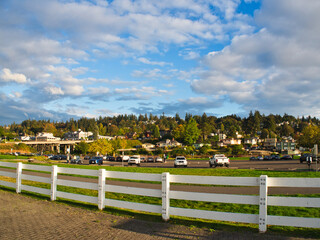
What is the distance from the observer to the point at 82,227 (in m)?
6.61

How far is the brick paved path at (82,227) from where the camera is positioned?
5.86 meters

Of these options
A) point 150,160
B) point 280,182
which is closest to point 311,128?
point 150,160

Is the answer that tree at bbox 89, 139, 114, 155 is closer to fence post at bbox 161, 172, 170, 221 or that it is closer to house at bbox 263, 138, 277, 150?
fence post at bbox 161, 172, 170, 221

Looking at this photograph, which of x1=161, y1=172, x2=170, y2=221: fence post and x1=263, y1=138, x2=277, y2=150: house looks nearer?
x1=161, y1=172, x2=170, y2=221: fence post

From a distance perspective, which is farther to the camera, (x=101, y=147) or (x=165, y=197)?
(x=101, y=147)

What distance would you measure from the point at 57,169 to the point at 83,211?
257 cm

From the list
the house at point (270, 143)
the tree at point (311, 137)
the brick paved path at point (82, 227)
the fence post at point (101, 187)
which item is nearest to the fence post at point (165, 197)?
the brick paved path at point (82, 227)

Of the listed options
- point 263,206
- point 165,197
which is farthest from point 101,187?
point 263,206

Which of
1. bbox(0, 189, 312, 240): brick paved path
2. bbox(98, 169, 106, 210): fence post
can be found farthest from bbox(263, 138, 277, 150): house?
bbox(0, 189, 312, 240): brick paved path

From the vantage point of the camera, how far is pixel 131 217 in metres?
7.52

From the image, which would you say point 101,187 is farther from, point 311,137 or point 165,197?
point 311,137

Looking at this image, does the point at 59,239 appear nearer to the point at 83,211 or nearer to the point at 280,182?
the point at 83,211

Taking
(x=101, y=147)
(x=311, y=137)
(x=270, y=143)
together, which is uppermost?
(x=311, y=137)

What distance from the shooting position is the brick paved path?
19.2 ft
